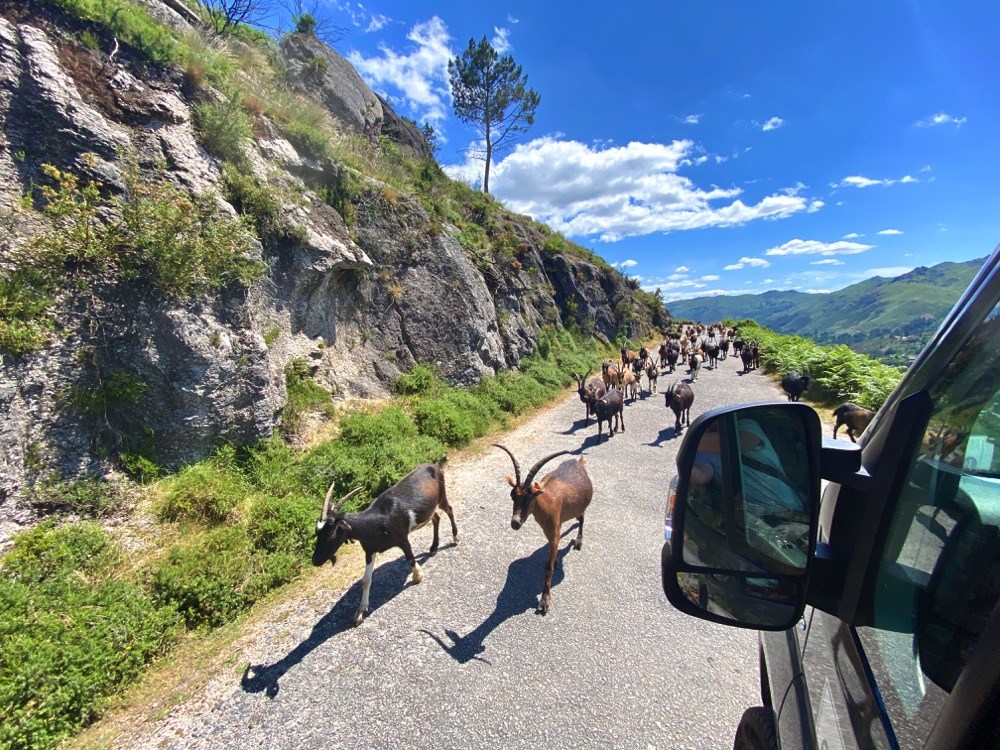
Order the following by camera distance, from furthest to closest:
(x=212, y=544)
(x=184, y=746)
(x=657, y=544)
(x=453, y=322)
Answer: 1. (x=453, y=322)
2. (x=657, y=544)
3. (x=212, y=544)
4. (x=184, y=746)

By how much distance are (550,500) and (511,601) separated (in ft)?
4.03

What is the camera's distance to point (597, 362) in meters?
22.2

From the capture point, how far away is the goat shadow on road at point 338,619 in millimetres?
3988

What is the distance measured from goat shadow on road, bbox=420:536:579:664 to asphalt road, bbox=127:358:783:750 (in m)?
0.02

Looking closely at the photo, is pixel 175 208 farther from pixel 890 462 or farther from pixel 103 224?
pixel 890 462

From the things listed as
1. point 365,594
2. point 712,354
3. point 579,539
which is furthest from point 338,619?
point 712,354

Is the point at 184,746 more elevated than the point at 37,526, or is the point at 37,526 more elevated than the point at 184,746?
the point at 37,526

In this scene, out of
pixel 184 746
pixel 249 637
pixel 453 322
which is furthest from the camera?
pixel 453 322

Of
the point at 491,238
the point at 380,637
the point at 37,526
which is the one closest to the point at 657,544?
the point at 380,637

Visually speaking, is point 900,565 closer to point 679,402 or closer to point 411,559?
point 411,559

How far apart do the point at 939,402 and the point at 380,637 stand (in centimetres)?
492

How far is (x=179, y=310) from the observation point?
21.3 feet

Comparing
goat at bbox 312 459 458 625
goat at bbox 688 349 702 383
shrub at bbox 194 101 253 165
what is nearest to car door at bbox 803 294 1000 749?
goat at bbox 312 459 458 625

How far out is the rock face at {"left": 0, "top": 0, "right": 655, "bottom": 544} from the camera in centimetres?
553
